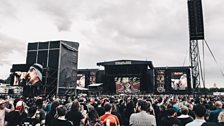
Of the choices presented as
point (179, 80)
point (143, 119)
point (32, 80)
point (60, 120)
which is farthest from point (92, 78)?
point (143, 119)

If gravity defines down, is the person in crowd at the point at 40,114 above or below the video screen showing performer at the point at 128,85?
below

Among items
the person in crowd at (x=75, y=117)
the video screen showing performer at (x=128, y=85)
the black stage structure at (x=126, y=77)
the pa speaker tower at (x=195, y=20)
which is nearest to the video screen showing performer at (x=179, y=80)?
the black stage structure at (x=126, y=77)

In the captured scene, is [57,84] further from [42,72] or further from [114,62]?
[114,62]

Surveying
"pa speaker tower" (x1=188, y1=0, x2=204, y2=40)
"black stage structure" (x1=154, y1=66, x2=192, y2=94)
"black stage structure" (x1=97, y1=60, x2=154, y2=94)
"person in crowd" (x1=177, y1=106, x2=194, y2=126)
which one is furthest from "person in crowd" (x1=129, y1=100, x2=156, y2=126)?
"black stage structure" (x1=154, y1=66, x2=192, y2=94)

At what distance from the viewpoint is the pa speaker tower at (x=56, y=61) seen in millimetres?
26031

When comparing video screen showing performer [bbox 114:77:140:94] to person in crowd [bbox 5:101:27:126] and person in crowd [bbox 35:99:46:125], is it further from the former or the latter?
person in crowd [bbox 5:101:27:126]

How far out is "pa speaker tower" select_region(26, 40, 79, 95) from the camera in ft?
85.4

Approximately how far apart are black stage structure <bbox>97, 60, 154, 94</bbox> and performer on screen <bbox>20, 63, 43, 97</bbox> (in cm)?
1680

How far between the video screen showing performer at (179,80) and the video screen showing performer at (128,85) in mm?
8004

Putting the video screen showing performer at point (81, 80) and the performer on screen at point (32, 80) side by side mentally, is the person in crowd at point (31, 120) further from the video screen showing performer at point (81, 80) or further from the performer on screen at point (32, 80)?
the video screen showing performer at point (81, 80)

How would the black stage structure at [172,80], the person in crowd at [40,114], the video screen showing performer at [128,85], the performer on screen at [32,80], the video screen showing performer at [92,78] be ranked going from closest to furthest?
the person in crowd at [40,114] → the performer on screen at [32,80] → the video screen showing performer at [128,85] → the black stage structure at [172,80] → the video screen showing performer at [92,78]

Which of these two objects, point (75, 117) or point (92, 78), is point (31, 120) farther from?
point (92, 78)

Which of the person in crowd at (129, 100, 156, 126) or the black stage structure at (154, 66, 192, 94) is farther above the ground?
A: the black stage structure at (154, 66, 192, 94)

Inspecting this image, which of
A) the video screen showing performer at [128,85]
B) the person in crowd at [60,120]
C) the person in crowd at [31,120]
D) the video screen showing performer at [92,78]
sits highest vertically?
the video screen showing performer at [92,78]
